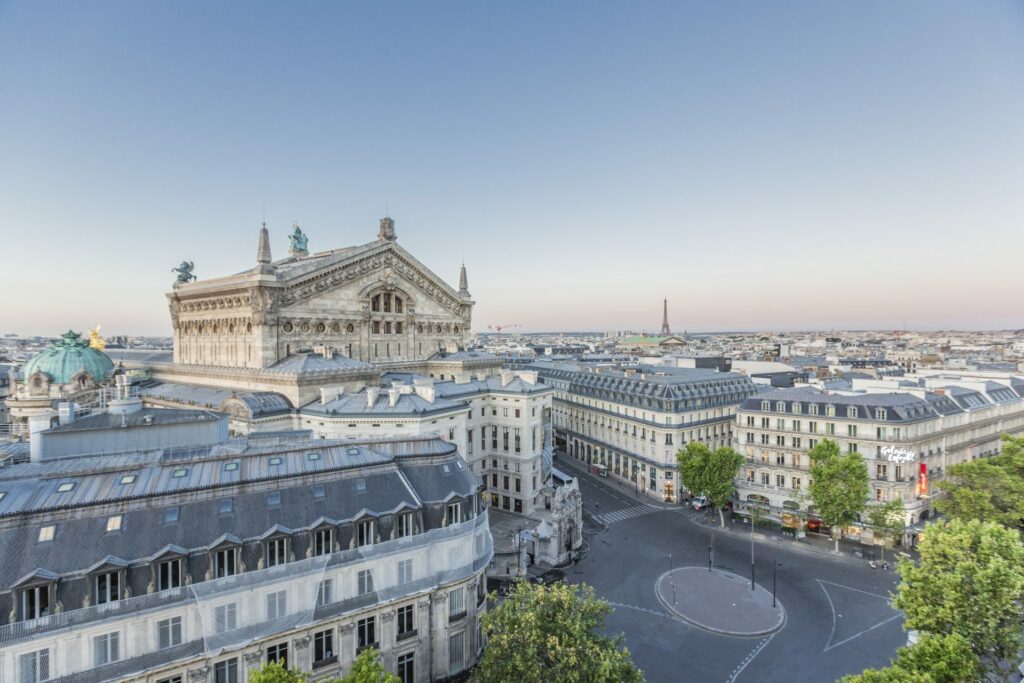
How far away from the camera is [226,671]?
25.0 m

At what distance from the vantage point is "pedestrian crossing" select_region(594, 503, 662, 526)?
208 ft

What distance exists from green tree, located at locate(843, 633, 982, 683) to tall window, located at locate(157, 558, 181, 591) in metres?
29.2

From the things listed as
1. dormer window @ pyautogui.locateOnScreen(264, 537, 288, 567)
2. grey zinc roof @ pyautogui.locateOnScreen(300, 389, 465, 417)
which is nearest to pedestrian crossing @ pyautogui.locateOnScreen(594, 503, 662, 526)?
grey zinc roof @ pyautogui.locateOnScreen(300, 389, 465, 417)

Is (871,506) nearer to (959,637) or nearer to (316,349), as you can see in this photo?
(959,637)

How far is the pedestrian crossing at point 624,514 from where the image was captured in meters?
63.3

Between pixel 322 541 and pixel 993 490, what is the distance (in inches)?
2222

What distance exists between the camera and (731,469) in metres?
61.2

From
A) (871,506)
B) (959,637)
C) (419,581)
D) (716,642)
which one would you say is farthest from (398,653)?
(871,506)

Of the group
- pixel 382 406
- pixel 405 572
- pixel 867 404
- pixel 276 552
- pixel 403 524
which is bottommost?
pixel 405 572

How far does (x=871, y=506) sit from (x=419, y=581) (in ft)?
159

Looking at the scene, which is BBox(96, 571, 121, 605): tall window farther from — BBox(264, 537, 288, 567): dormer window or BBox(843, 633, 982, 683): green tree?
BBox(843, 633, 982, 683): green tree

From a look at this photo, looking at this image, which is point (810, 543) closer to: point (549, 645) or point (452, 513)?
point (549, 645)

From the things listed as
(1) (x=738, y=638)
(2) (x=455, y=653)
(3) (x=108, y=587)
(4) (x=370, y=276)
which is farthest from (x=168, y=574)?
(4) (x=370, y=276)

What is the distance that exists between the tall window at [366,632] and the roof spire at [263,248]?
154 ft
